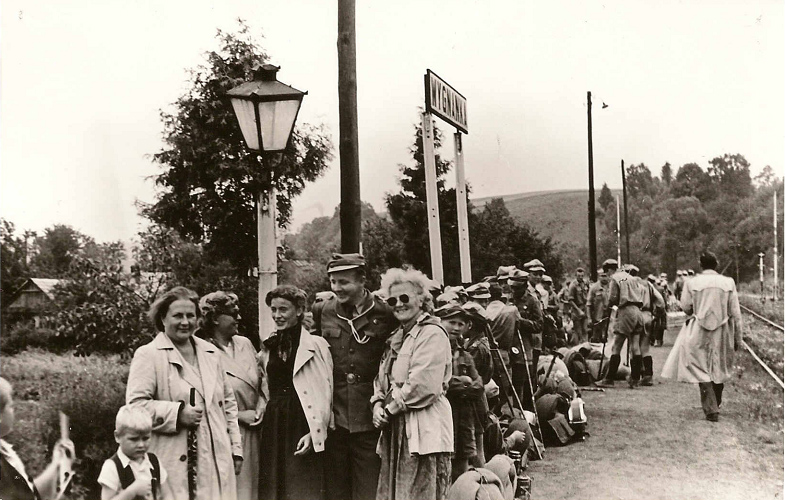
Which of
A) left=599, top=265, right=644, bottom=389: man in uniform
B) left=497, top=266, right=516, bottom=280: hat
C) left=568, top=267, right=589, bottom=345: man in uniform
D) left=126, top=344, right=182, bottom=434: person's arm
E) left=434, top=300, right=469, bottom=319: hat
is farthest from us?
left=568, top=267, right=589, bottom=345: man in uniform

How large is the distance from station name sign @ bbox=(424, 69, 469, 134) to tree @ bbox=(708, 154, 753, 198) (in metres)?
22.4

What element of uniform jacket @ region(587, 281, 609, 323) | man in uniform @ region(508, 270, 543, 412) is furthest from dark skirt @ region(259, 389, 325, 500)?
uniform jacket @ region(587, 281, 609, 323)

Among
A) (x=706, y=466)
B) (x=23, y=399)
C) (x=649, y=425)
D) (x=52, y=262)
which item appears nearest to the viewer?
(x=23, y=399)

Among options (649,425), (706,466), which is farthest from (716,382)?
(706,466)

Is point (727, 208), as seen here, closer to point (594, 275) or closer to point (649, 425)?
point (594, 275)

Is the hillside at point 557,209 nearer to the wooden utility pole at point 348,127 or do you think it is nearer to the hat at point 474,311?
the hat at point 474,311

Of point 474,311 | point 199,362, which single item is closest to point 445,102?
point 474,311

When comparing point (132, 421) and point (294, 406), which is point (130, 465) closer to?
point (132, 421)

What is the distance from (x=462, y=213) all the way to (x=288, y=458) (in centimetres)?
424

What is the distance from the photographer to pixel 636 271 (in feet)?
43.4

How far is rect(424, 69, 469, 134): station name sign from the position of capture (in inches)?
290

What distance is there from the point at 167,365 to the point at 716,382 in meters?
7.48

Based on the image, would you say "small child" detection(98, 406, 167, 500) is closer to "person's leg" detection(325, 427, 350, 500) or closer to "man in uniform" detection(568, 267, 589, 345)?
"person's leg" detection(325, 427, 350, 500)

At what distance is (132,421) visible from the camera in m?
3.62
